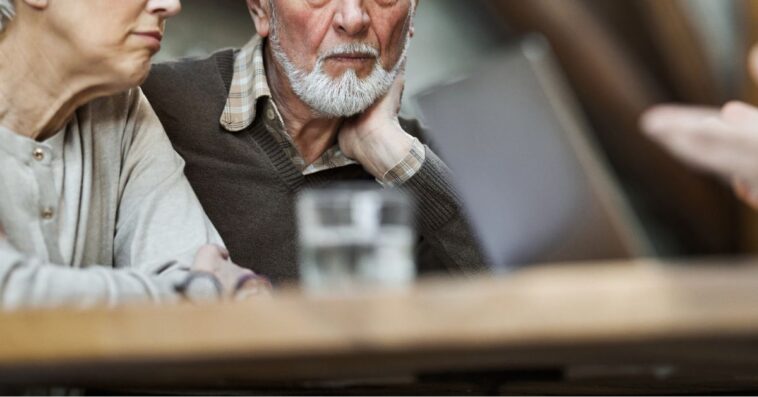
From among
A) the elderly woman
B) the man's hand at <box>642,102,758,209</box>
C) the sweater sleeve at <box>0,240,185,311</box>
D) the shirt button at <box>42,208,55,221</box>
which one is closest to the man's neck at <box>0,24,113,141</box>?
the elderly woman

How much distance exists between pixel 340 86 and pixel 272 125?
0.52 feet

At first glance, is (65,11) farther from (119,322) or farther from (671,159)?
(671,159)

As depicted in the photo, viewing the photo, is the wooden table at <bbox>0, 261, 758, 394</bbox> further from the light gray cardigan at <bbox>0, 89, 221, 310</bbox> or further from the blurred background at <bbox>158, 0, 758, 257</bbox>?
the blurred background at <bbox>158, 0, 758, 257</bbox>

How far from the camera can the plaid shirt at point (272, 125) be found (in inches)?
84.7

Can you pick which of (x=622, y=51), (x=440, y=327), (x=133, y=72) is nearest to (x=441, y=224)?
(x=133, y=72)

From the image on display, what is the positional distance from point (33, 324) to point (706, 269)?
21.9 inches

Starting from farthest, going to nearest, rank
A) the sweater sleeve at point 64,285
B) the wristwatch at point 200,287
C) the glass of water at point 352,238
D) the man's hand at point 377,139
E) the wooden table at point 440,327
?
the man's hand at point 377,139 < the wristwatch at point 200,287 < the sweater sleeve at point 64,285 < the glass of water at point 352,238 < the wooden table at point 440,327

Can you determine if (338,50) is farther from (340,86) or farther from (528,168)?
(528,168)

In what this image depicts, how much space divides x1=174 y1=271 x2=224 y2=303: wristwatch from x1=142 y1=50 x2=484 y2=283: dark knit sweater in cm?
61

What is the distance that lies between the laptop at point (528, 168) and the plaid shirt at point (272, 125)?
2.81 feet

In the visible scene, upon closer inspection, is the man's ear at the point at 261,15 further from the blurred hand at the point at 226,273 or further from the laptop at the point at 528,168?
the laptop at the point at 528,168

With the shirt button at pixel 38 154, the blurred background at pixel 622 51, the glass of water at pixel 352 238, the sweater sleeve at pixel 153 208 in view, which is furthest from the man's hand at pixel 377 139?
the blurred background at pixel 622 51

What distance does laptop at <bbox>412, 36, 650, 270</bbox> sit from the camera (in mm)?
1121

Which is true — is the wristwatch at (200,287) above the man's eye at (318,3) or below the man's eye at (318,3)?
below
